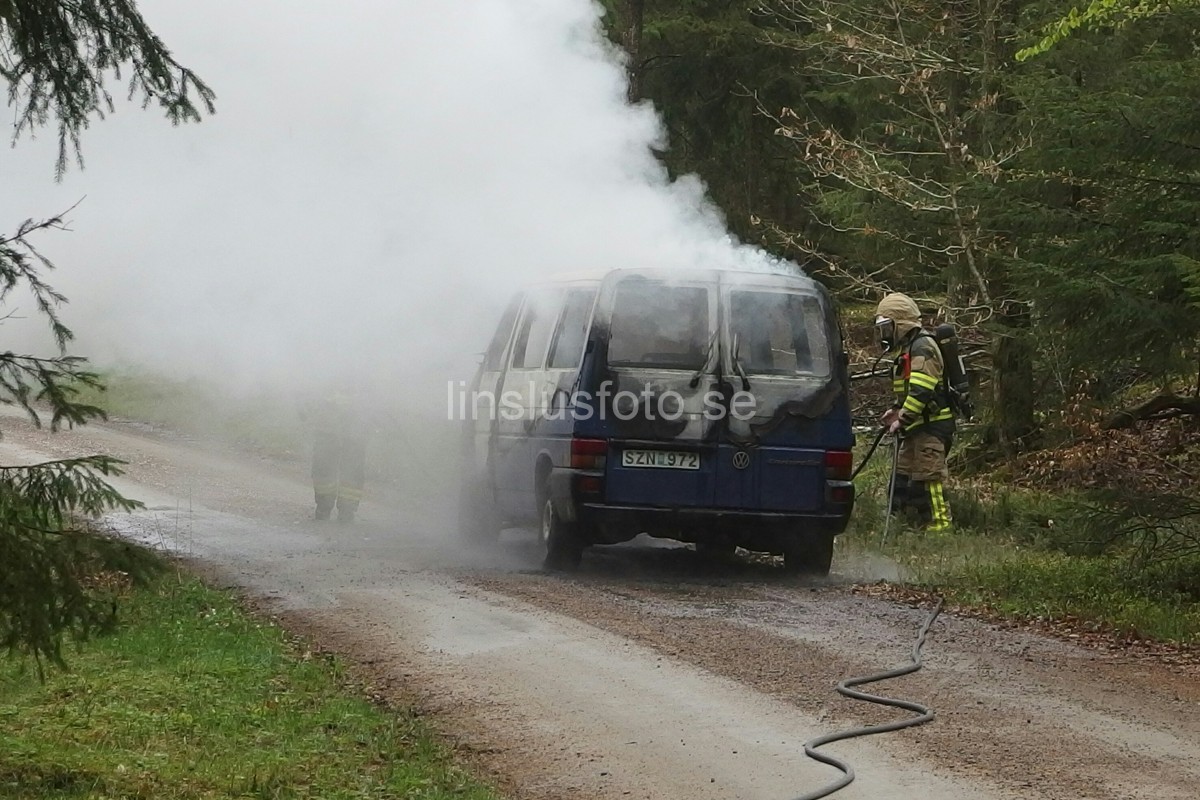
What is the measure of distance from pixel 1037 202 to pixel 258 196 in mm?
9665

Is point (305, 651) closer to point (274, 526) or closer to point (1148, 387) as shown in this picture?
point (274, 526)

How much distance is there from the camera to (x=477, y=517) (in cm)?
1427

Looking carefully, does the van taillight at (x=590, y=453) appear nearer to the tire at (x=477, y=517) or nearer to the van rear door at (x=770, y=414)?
the van rear door at (x=770, y=414)

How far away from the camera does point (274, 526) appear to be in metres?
15.2

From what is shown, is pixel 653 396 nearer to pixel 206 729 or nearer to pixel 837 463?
pixel 837 463

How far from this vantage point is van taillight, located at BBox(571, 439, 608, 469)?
11.6 meters

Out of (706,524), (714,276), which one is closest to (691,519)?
(706,524)

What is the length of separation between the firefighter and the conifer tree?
8.66 metres

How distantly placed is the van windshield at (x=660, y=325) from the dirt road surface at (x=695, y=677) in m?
1.64

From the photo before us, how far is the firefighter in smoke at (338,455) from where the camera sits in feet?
51.8

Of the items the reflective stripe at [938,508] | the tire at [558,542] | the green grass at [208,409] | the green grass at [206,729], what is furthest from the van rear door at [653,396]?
the green grass at [208,409]

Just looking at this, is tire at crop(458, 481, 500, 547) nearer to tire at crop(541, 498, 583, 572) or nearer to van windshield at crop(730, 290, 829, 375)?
tire at crop(541, 498, 583, 572)

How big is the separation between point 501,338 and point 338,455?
9.18 ft

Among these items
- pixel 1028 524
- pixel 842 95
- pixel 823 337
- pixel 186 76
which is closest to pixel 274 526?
pixel 823 337
